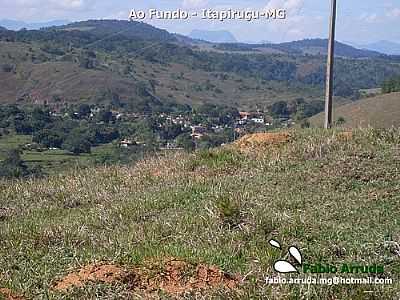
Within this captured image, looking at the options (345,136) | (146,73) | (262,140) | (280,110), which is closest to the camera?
(345,136)

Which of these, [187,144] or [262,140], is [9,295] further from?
[187,144]

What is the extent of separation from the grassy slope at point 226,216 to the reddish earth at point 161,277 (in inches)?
4.1

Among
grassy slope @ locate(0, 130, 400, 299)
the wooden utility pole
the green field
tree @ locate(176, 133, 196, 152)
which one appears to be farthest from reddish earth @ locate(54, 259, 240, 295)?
the green field

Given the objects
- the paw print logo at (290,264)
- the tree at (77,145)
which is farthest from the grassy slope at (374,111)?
the paw print logo at (290,264)

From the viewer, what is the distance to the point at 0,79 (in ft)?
253

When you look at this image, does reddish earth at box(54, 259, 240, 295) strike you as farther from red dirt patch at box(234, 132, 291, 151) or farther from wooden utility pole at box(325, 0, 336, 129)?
wooden utility pole at box(325, 0, 336, 129)

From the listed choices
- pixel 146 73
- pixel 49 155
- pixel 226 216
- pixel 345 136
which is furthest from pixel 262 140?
pixel 146 73

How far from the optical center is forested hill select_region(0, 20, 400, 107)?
7644 centimetres

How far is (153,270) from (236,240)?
1.03m

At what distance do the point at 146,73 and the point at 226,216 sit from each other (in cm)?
9411

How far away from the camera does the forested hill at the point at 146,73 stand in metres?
76.4

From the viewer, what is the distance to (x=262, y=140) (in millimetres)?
10805

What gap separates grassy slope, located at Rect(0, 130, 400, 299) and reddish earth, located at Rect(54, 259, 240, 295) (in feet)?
0.34

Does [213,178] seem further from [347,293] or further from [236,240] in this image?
[347,293]
